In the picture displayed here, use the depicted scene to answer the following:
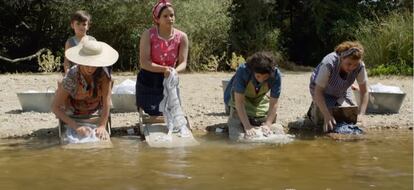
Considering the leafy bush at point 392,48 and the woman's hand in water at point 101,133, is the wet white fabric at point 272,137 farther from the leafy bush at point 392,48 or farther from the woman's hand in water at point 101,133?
the leafy bush at point 392,48

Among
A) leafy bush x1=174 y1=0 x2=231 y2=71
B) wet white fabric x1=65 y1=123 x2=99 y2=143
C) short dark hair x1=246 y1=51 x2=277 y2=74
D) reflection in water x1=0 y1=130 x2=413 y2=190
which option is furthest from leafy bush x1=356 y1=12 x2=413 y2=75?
wet white fabric x1=65 y1=123 x2=99 y2=143

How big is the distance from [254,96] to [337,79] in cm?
88

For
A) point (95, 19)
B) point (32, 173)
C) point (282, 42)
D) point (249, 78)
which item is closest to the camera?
point (32, 173)

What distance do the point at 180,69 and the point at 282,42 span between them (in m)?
13.2

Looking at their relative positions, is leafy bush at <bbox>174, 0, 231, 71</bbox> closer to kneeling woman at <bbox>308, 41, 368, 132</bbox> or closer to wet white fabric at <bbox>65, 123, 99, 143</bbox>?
kneeling woman at <bbox>308, 41, 368, 132</bbox>

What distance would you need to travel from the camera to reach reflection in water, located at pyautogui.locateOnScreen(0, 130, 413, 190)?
464 cm

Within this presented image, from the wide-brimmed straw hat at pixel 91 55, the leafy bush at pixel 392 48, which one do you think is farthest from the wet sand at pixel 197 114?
the leafy bush at pixel 392 48

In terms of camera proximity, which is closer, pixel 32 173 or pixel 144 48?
pixel 32 173

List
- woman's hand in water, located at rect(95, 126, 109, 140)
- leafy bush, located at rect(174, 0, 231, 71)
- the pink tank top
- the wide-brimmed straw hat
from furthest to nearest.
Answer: leafy bush, located at rect(174, 0, 231, 71) → the pink tank top → woman's hand in water, located at rect(95, 126, 109, 140) → the wide-brimmed straw hat

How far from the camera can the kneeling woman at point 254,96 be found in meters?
6.35

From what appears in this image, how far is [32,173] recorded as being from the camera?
4.98 meters

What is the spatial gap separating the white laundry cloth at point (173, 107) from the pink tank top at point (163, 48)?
0.73 ft

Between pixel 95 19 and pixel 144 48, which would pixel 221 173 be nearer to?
pixel 144 48

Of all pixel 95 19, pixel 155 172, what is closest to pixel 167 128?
pixel 155 172
